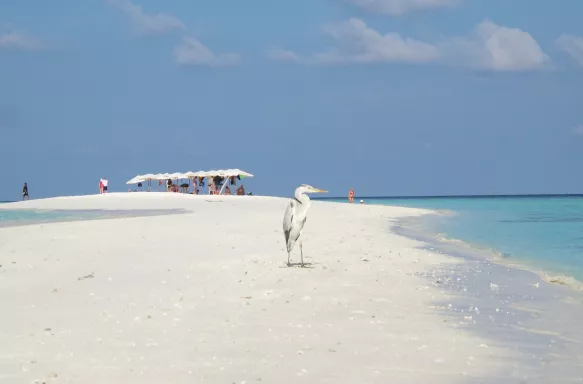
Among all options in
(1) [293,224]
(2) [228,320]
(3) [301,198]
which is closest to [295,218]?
(1) [293,224]

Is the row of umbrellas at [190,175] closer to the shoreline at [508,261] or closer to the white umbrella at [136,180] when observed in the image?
the white umbrella at [136,180]

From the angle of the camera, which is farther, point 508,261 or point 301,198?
point 508,261

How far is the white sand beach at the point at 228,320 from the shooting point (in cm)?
685

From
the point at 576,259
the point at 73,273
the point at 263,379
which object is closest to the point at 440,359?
the point at 263,379

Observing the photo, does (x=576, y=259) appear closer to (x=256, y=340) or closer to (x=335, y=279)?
(x=335, y=279)

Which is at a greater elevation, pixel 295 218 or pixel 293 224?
pixel 295 218

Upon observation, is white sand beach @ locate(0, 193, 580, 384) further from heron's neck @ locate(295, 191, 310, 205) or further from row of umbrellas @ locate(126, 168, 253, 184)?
row of umbrellas @ locate(126, 168, 253, 184)

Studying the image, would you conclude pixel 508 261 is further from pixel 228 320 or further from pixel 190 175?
pixel 190 175

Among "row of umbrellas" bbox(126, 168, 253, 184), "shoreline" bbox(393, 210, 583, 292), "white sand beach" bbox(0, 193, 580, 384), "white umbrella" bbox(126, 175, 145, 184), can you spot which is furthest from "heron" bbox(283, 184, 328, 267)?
"white umbrella" bbox(126, 175, 145, 184)

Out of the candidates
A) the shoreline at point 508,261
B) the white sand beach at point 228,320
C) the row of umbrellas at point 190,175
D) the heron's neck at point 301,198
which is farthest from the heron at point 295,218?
the row of umbrellas at point 190,175

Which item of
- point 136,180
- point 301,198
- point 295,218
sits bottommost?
point 295,218

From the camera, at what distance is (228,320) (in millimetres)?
9156

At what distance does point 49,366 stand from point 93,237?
14.4 m

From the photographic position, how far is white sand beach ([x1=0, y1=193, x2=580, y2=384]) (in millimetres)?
6848
